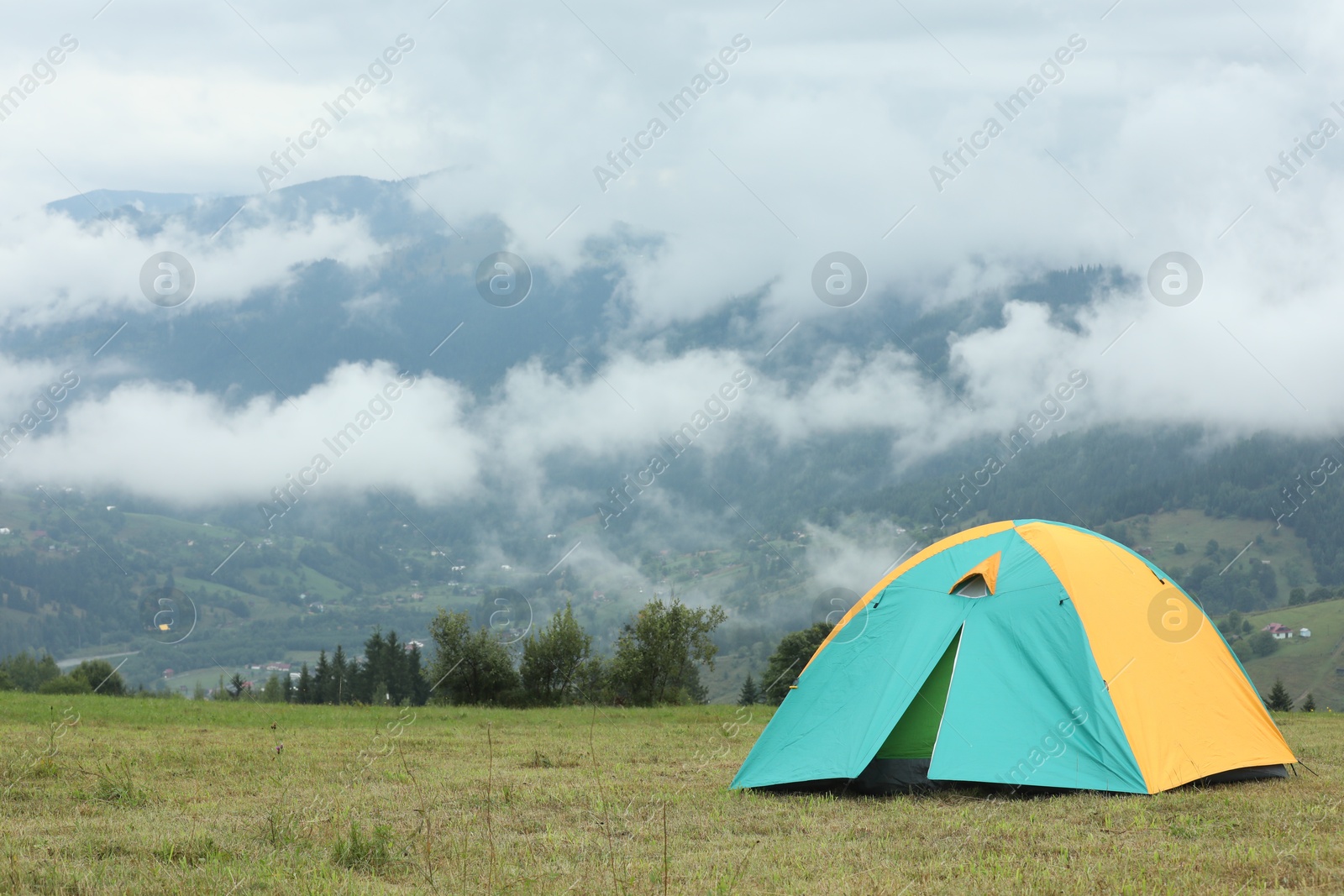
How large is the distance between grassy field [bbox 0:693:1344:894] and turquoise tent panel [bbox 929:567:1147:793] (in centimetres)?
37

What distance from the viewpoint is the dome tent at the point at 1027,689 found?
10.9 metres

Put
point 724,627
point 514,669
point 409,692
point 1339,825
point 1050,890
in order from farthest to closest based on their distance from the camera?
point 724,627
point 409,692
point 514,669
point 1339,825
point 1050,890

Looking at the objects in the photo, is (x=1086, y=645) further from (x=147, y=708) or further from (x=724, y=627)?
(x=724, y=627)

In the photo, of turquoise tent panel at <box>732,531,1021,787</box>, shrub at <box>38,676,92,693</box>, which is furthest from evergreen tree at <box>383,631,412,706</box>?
turquoise tent panel at <box>732,531,1021,787</box>

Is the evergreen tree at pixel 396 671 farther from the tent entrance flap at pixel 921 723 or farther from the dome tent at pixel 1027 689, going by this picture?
the tent entrance flap at pixel 921 723

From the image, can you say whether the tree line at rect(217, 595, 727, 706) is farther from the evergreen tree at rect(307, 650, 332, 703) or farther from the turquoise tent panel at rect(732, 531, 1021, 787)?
the evergreen tree at rect(307, 650, 332, 703)

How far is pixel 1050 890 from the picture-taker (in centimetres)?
679

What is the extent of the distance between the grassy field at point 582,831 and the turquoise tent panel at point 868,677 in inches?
24.2

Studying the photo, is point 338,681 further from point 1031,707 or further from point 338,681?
point 1031,707

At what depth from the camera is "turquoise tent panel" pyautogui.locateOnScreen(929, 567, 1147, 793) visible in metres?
10.7

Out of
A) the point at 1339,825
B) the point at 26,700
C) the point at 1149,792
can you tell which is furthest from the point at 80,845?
the point at 26,700

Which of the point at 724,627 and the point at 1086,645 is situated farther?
the point at 724,627

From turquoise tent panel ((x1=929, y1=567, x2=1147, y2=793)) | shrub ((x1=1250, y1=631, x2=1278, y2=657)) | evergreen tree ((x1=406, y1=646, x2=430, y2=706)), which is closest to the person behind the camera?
turquoise tent panel ((x1=929, y1=567, x2=1147, y2=793))

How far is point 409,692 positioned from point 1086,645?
64501 millimetres
